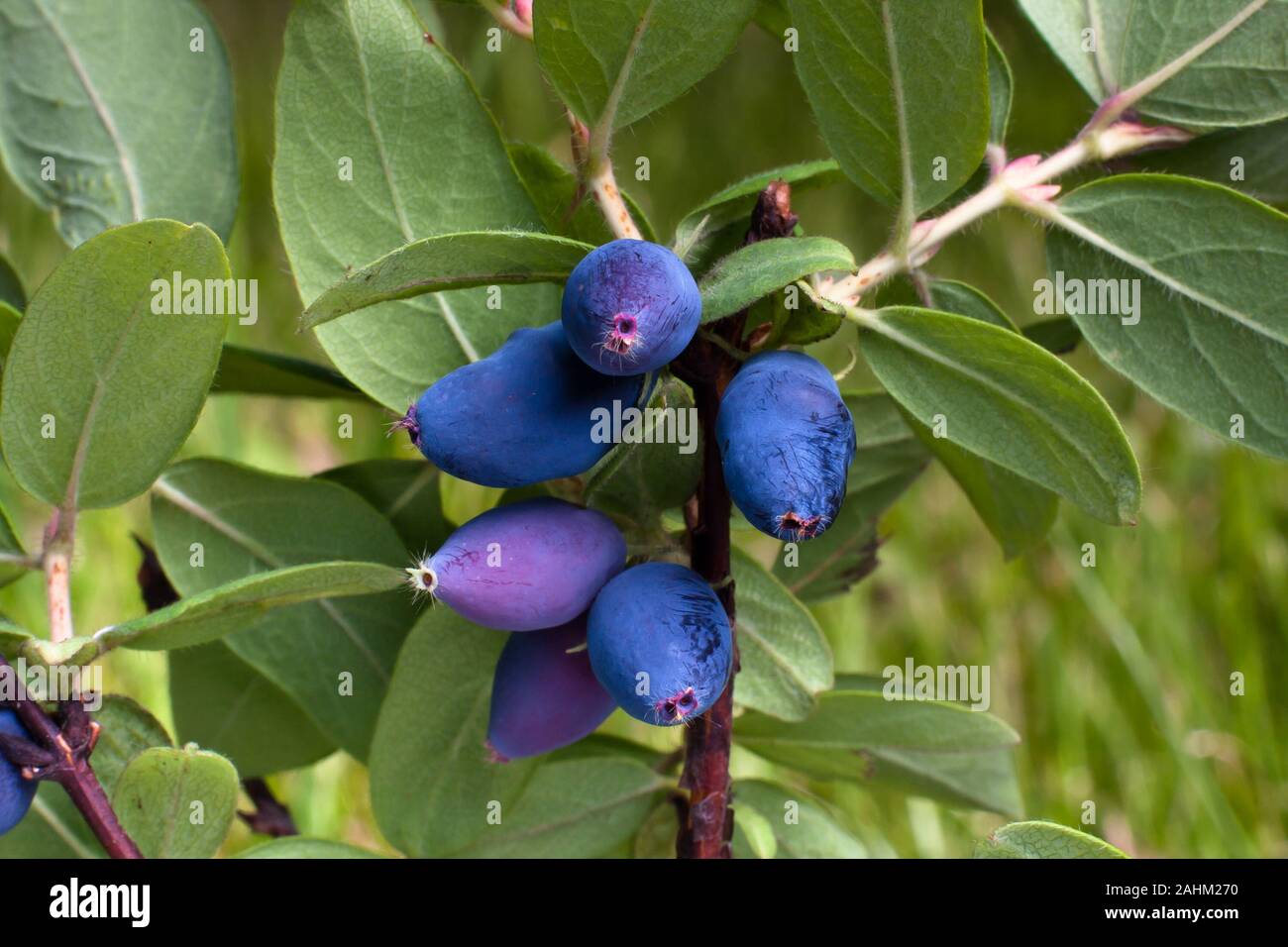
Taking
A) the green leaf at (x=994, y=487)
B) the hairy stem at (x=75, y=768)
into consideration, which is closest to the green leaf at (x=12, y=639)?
the hairy stem at (x=75, y=768)

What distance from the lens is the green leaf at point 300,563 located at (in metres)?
0.58

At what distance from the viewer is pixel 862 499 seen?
2.23ft

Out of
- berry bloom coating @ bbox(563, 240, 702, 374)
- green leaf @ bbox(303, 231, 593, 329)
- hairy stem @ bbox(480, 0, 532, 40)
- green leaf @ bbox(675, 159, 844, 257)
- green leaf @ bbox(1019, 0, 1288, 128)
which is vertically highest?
hairy stem @ bbox(480, 0, 532, 40)

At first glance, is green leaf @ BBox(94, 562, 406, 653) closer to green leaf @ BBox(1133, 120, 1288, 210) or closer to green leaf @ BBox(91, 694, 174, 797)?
green leaf @ BBox(91, 694, 174, 797)

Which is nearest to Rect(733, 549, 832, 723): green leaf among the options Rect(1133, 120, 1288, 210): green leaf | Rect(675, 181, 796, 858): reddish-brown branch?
Rect(675, 181, 796, 858): reddish-brown branch

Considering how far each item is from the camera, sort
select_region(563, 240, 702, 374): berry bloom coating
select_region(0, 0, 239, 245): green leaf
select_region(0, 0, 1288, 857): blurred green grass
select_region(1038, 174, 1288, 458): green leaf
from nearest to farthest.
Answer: select_region(563, 240, 702, 374): berry bloom coating < select_region(1038, 174, 1288, 458): green leaf < select_region(0, 0, 239, 245): green leaf < select_region(0, 0, 1288, 857): blurred green grass

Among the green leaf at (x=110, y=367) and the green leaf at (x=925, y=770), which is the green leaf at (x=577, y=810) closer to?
the green leaf at (x=925, y=770)

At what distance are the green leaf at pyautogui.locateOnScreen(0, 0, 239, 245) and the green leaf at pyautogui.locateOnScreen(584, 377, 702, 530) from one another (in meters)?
0.25

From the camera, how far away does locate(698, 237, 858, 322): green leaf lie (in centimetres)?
42

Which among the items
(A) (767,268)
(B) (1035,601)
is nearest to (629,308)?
(A) (767,268)

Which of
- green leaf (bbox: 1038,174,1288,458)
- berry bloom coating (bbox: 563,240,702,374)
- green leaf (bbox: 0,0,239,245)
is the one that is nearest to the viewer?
berry bloom coating (bbox: 563,240,702,374)
